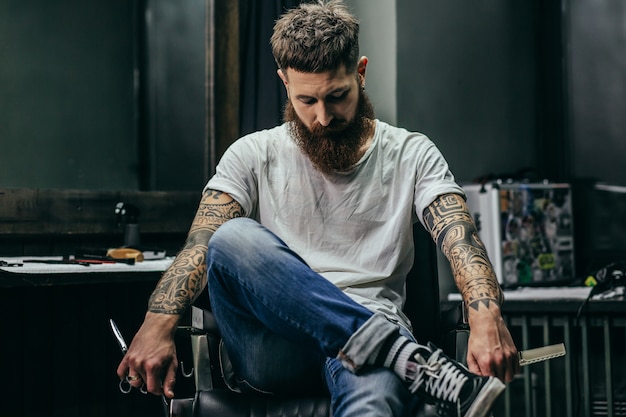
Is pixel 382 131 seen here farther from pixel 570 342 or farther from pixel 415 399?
pixel 570 342

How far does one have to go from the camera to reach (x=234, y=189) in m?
1.68

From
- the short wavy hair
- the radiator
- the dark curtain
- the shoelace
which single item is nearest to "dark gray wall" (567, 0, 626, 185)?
the radiator

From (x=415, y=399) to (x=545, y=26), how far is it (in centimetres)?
243

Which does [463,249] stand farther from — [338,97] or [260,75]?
[260,75]

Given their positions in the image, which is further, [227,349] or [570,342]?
[570,342]

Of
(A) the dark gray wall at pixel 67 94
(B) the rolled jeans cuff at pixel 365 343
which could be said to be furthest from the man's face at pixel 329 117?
(A) the dark gray wall at pixel 67 94

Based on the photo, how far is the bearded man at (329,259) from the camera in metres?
1.27

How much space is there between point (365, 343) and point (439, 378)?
132mm

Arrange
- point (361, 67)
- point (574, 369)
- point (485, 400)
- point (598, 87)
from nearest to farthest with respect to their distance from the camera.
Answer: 1. point (485, 400)
2. point (361, 67)
3. point (574, 369)
4. point (598, 87)

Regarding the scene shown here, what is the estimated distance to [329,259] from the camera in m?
1.63

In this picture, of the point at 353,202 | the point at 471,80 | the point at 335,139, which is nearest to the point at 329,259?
the point at 353,202

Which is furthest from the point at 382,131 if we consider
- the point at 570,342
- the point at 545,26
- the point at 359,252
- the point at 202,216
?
the point at 545,26

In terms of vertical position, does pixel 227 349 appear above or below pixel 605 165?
below

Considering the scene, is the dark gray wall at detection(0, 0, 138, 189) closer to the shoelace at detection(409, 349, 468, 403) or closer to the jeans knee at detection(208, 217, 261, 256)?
the jeans knee at detection(208, 217, 261, 256)
